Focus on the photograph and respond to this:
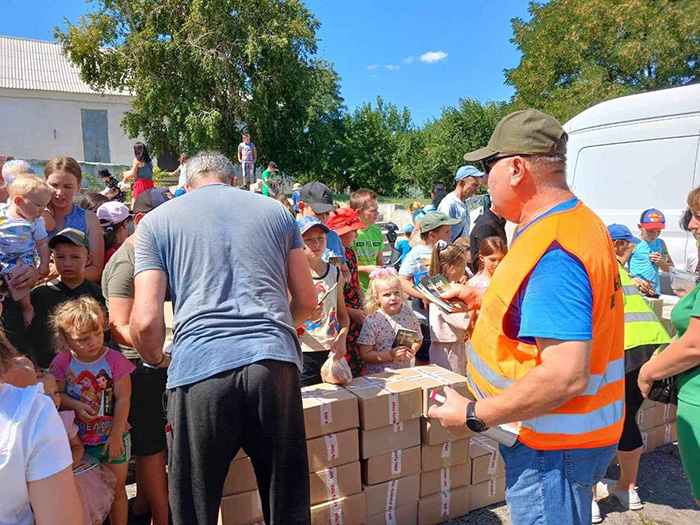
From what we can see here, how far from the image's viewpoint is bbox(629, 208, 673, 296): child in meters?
5.42

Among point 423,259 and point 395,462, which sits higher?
point 423,259

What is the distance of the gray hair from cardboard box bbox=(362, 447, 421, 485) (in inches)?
64.3

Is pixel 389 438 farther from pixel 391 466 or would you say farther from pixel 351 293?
pixel 351 293

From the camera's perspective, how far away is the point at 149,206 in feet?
11.5

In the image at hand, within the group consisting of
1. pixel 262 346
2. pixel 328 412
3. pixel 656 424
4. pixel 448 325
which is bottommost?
pixel 656 424

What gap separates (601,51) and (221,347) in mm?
18737

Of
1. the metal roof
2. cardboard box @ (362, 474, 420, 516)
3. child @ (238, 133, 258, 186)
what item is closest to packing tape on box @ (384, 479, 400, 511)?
cardboard box @ (362, 474, 420, 516)

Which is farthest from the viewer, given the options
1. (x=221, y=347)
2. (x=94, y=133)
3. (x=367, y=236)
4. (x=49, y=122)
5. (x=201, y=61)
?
(x=94, y=133)

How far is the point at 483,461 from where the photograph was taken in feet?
9.96

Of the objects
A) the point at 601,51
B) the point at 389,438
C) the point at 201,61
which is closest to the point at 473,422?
the point at 389,438

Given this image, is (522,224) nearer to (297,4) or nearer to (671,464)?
(671,464)

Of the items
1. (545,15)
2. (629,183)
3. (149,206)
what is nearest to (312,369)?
(149,206)

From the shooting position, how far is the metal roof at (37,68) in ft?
88.9

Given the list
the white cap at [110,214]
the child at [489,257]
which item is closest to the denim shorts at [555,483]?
the child at [489,257]
